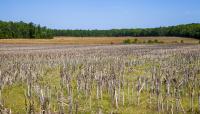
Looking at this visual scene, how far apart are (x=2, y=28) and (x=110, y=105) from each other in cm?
9789

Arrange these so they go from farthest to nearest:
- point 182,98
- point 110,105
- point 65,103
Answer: point 182,98 → point 110,105 → point 65,103

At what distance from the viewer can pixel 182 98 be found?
551 inches

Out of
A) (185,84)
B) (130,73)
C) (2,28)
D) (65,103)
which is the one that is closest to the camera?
(65,103)

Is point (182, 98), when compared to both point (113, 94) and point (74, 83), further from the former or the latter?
point (74, 83)

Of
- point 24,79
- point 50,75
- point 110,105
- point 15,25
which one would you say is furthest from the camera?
point 15,25

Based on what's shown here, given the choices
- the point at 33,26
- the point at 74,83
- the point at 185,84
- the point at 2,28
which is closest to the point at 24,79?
the point at 74,83

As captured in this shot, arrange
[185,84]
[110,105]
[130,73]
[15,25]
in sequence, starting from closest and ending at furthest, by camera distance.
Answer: [110,105], [185,84], [130,73], [15,25]

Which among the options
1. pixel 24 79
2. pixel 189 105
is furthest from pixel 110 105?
pixel 24 79

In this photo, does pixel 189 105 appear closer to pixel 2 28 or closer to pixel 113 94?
pixel 113 94

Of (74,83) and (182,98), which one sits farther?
(74,83)

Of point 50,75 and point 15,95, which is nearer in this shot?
point 15,95

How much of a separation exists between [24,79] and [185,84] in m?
6.96

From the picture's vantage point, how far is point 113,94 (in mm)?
13461

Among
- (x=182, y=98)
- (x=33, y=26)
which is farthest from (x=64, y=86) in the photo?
(x=33, y=26)
